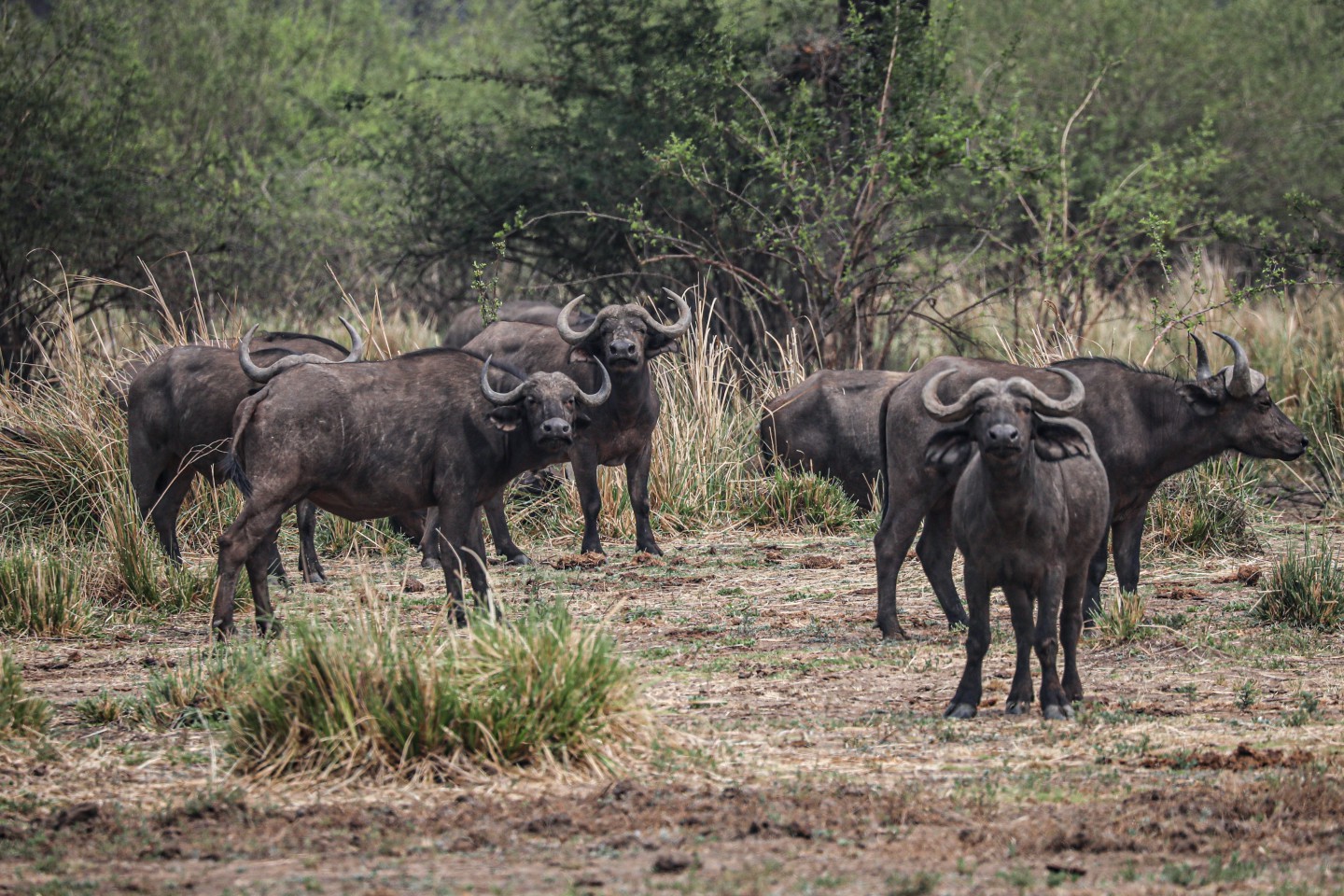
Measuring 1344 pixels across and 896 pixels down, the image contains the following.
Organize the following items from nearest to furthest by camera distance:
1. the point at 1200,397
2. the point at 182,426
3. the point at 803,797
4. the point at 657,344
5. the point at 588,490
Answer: the point at 803,797
the point at 1200,397
the point at 182,426
the point at 588,490
the point at 657,344

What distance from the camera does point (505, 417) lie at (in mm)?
9312

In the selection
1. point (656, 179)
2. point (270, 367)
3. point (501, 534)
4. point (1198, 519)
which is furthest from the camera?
point (656, 179)

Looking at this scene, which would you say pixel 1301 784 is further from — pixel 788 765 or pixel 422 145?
pixel 422 145

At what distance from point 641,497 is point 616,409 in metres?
0.78

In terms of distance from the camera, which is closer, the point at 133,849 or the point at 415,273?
the point at 133,849

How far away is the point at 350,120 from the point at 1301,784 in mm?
29450

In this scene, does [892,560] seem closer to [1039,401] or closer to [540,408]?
[540,408]

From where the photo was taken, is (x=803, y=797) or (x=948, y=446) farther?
(x=948, y=446)

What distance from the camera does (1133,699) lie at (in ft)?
24.4

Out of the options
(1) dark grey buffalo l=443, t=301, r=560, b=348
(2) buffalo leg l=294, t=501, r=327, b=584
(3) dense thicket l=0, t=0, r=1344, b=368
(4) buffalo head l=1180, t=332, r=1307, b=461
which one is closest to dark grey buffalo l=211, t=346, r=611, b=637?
(2) buffalo leg l=294, t=501, r=327, b=584

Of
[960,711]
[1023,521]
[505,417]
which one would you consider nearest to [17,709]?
[505,417]

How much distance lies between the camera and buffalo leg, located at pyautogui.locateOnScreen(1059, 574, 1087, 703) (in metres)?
7.19

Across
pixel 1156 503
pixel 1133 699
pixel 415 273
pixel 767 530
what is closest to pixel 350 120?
pixel 415 273

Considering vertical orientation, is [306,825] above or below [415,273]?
below
